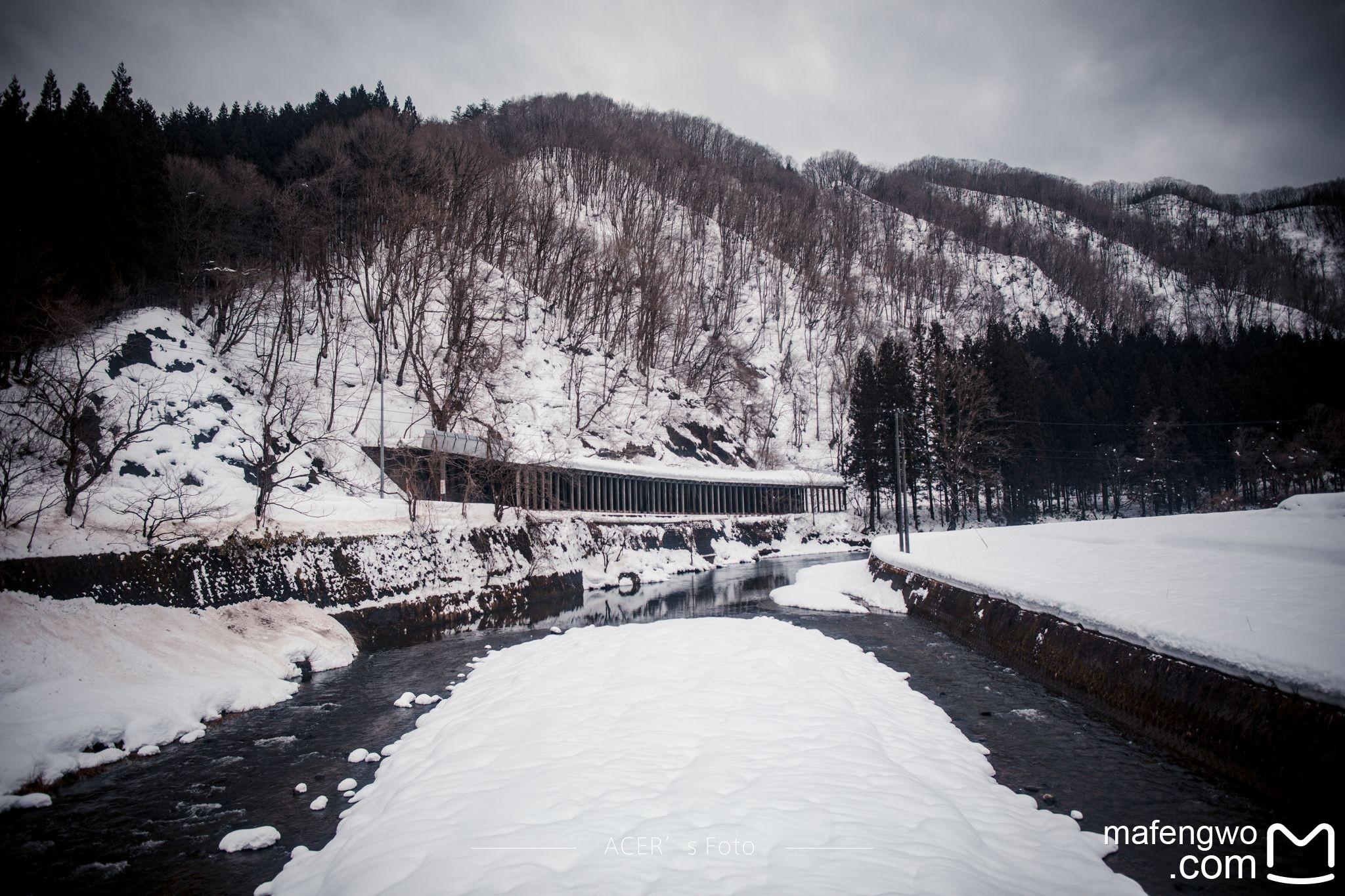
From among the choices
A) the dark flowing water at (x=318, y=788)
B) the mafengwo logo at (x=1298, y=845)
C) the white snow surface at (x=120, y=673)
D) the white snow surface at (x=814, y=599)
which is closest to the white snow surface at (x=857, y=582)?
the white snow surface at (x=814, y=599)

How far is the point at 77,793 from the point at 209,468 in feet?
66.8

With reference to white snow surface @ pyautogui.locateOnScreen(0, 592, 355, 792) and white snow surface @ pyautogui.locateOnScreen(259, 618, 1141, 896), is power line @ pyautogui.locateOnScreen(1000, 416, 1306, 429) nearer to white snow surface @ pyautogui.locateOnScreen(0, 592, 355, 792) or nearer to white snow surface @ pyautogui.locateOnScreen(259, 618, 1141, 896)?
white snow surface @ pyautogui.locateOnScreen(259, 618, 1141, 896)

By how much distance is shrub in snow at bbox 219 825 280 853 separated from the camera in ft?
19.4

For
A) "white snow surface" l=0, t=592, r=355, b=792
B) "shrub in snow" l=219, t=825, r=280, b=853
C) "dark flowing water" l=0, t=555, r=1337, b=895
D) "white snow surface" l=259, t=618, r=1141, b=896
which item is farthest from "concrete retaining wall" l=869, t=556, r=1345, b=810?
"white snow surface" l=0, t=592, r=355, b=792

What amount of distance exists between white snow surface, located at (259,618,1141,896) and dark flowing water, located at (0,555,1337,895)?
2.09 feet

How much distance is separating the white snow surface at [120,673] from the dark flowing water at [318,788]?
533mm

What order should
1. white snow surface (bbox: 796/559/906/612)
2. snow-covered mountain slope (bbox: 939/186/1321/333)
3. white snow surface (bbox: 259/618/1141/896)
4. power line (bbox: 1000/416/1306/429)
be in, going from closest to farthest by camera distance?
1. white snow surface (bbox: 259/618/1141/896)
2. white snow surface (bbox: 796/559/906/612)
3. power line (bbox: 1000/416/1306/429)
4. snow-covered mountain slope (bbox: 939/186/1321/333)

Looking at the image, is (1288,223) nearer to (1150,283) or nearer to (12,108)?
(1150,283)

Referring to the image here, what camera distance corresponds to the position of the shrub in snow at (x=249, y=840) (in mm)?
5914

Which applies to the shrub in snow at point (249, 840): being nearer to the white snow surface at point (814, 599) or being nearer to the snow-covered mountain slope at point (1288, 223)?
the white snow surface at point (814, 599)

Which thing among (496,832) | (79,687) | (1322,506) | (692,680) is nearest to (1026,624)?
(692,680)

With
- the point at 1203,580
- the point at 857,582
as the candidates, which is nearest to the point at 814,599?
the point at 857,582

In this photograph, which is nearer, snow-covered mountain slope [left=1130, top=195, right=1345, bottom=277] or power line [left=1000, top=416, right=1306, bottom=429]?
power line [left=1000, top=416, right=1306, bottom=429]

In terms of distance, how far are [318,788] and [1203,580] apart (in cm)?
1526
